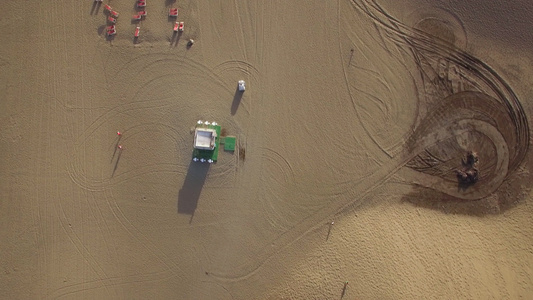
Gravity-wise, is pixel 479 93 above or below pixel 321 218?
above

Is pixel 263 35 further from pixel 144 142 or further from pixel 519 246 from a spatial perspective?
pixel 519 246

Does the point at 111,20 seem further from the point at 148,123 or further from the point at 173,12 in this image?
the point at 148,123

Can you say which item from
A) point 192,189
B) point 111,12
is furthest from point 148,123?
point 111,12

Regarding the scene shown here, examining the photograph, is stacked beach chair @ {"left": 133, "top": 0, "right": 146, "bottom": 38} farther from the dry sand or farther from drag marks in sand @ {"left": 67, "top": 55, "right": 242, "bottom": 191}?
drag marks in sand @ {"left": 67, "top": 55, "right": 242, "bottom": 191}

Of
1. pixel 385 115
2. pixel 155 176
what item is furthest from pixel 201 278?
pixel 385 115

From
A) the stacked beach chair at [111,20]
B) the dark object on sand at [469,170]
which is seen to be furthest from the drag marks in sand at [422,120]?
the stacked beach chair at [111,20]

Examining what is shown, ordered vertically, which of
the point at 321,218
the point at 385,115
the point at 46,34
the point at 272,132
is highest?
the point at 46,34

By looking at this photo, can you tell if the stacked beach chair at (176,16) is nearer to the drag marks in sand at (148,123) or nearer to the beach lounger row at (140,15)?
the beach lounger row at (140,15)

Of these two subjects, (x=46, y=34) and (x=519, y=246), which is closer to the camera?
(x=519, y=246)
